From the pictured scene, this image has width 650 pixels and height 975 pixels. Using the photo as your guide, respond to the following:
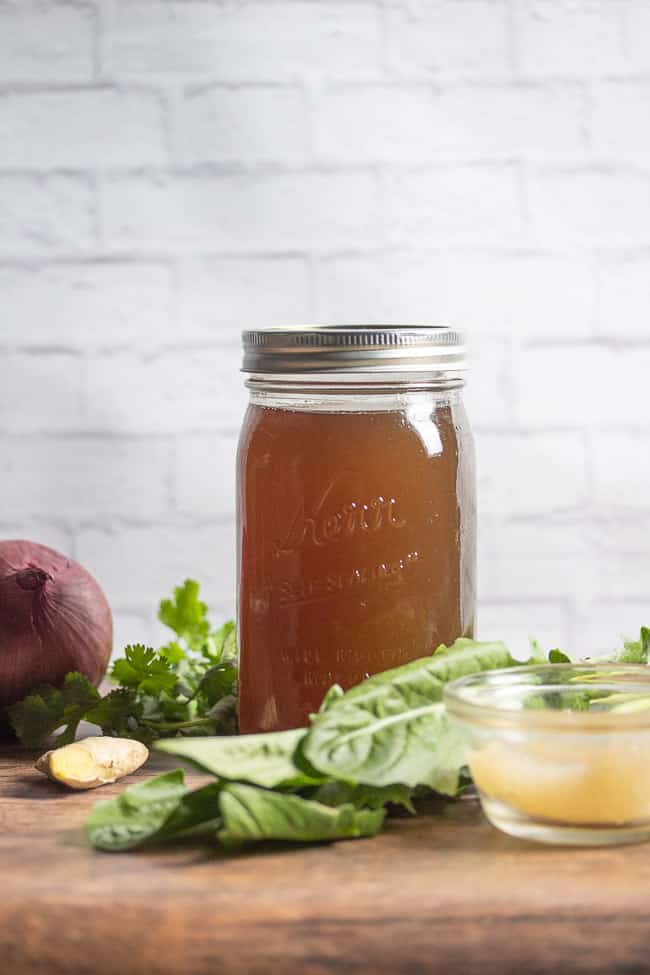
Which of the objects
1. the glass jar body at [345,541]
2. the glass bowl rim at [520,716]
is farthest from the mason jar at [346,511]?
the glass bowl rim at [520,716]

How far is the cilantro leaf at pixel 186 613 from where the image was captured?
1107mm

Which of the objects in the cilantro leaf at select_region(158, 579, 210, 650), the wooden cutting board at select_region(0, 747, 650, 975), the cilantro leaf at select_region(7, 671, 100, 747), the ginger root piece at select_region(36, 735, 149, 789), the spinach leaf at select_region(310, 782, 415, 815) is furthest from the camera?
the cilantro leaf at select_region(158, 579, 210, 650)

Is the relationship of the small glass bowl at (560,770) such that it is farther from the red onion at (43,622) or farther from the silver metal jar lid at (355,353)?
the red onion at (43,622)

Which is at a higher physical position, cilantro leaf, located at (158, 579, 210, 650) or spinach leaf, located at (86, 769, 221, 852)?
cilantro leaf, located at (158, 579, 210, 650)

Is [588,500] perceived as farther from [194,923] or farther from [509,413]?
[194,923]

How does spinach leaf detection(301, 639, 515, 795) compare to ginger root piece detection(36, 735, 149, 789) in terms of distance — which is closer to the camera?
spinach leaf detection(301, 639, 515, 795)

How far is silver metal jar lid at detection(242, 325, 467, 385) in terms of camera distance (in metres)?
0.83

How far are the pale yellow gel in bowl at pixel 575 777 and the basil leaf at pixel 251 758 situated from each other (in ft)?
0.35

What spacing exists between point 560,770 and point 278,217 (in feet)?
3.60

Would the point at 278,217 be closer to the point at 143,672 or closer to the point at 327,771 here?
the point at 143,672

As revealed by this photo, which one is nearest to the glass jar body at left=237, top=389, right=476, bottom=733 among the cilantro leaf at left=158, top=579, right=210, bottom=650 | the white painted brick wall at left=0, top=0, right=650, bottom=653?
the cilantro leaf at left=158, top=579, right=210, bottom=650

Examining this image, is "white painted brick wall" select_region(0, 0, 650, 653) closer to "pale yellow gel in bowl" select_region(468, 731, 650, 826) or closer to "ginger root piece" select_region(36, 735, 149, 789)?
"ginger root piece" select_region(36, 735, 149, 789)

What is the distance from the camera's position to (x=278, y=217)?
1.63 meters

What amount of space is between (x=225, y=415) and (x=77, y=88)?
440 mm
